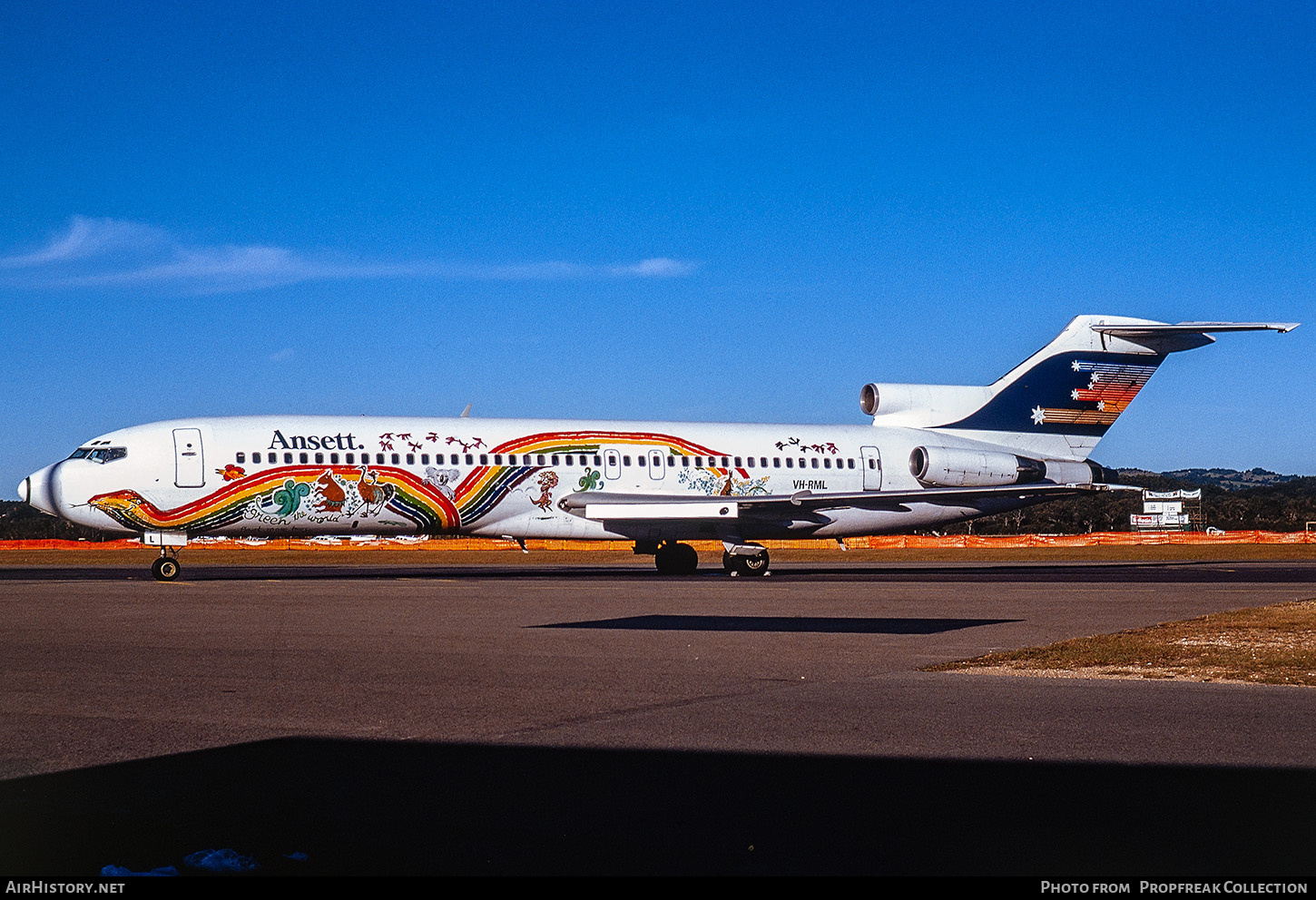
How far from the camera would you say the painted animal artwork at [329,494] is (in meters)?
31.5

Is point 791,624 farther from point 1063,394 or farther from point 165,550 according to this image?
point 1063,394

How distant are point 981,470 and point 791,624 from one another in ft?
74.6

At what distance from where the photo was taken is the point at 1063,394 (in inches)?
1596

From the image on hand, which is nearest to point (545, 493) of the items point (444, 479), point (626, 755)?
point (444, 479)

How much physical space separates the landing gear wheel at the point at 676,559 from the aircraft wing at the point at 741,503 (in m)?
1.56

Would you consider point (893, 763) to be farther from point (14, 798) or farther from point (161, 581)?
point (161, 581)

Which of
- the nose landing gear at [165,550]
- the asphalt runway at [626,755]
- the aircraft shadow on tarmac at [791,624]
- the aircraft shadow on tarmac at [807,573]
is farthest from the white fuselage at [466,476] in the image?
the aircraft shadow on tarmac at [791,624]

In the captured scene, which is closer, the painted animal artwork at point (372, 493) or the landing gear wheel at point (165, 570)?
the landing gear wheel at point (165, 570)

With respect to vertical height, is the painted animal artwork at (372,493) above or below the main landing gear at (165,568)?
above

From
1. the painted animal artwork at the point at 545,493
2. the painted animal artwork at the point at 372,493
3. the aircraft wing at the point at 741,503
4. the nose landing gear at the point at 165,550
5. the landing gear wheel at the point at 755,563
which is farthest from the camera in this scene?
the landing gear wheel at the point at 755,563

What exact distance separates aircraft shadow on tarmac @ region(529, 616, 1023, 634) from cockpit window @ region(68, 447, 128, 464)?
1735 centimetres

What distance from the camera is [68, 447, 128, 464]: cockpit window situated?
101 ft

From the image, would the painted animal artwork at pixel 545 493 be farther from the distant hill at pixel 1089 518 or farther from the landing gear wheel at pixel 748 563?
the distant hill at pixel 1089 518

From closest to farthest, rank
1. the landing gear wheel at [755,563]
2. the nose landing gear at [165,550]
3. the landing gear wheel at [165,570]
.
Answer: the landing gear wheel at [165,570]
the nose landing gear at [165,550]
the landing gear wheel at [755,563]
